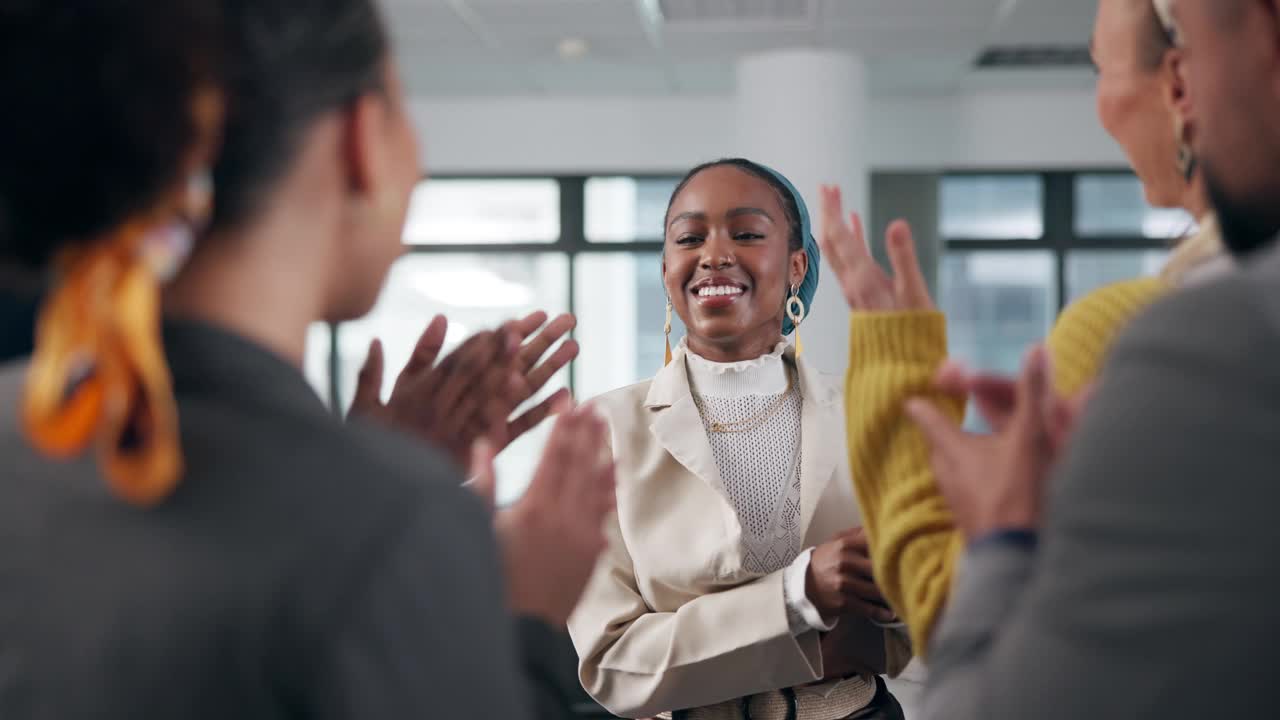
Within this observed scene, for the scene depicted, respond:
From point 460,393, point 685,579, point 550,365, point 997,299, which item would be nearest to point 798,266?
point 685,579

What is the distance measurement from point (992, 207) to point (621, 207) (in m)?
2.41

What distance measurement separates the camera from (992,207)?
7465 millimetres

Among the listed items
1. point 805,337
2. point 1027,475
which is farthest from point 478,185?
point 1027,475

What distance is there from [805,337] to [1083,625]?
5343 millimetres

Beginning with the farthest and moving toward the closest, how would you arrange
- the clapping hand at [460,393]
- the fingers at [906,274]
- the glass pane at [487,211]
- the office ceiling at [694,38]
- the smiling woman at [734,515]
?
the glass pane at [487,211], the office ceiling at [694,38], the smiling woman at [734,515], the clapping hand at [460,393], the fingers at [906,274]

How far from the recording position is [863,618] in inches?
66.8

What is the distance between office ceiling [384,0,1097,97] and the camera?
5531 mm

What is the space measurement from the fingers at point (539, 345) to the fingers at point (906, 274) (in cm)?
36

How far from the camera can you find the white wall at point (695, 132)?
727 cm

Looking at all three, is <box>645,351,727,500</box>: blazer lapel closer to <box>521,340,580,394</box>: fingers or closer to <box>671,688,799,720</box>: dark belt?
<box>671,688,799,720</box>: dark belt

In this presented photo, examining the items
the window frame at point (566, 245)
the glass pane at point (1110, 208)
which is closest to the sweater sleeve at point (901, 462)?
the window frame at point (566, 245)

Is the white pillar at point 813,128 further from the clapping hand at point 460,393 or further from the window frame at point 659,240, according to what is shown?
the clapping hand at point 460,393

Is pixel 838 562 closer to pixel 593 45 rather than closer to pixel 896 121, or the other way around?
pixel 593 45

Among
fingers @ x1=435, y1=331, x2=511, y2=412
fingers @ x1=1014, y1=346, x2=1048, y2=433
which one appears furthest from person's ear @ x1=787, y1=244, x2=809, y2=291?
fingers @ x1=1014, y1=346, x2=1048, y2=433
